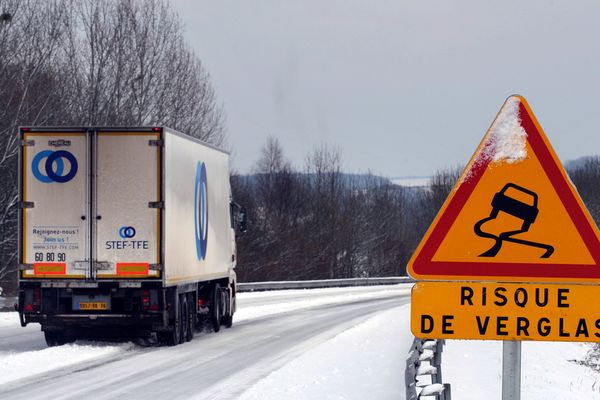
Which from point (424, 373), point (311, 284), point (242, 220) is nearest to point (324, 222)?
point (311, 284)

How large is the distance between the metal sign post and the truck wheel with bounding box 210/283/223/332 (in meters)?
18.2

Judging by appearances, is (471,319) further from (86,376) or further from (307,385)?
(86,376)

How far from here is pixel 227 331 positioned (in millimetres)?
23562

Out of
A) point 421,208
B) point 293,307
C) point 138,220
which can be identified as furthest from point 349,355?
point 421,208

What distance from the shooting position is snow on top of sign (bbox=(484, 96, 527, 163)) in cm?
498

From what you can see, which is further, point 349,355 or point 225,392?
point 349,355

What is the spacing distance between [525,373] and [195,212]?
7.81m

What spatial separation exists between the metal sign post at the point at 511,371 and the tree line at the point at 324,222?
56.9m

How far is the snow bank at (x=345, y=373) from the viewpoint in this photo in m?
12.8

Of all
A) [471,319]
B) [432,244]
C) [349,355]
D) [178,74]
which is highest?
[178,74]

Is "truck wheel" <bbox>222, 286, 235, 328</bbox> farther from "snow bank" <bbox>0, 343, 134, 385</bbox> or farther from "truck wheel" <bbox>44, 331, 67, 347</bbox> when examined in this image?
"truck wheel" <bbox>44, 331, 67, 347</bbox>

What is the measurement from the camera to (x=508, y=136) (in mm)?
5016

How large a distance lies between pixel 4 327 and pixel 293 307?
12739 millimetres

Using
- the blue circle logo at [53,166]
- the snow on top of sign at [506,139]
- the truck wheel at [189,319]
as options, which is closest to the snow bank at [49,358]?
the truck wheel at [189,319]
